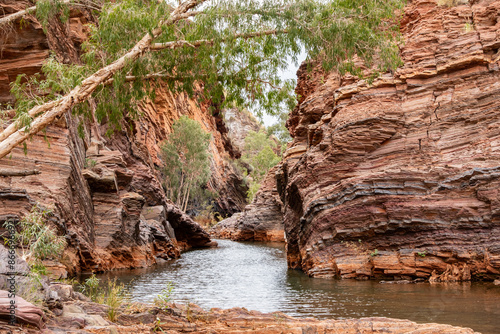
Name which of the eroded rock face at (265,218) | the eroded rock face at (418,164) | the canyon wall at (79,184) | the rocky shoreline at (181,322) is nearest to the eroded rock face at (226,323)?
the rocky shoreline at (181,322)

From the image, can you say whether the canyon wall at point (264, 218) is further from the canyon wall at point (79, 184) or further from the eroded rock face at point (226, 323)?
the eroded rock face at point (226, 323)

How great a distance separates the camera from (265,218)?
124 feet

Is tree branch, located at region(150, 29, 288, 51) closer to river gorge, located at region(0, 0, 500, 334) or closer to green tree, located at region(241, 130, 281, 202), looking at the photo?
river gorge, located at region(0, 0, 500, 334)

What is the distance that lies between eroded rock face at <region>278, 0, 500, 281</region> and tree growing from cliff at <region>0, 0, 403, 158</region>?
2.80 meters

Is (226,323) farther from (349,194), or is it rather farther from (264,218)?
(264,218)

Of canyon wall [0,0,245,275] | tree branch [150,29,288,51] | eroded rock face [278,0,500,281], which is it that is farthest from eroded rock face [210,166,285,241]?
tree branch [150,29,288,51]

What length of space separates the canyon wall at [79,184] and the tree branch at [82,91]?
808mm

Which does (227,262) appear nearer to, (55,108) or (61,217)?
(61,217)

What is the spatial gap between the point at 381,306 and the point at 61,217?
10.8 m

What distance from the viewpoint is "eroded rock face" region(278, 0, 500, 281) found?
12.3 meters

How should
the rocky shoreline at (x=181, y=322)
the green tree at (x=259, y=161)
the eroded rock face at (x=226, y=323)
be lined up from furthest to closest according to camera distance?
1. the green tree at (x=259, y=161)
2. the eroded rock face at (x=226, y=323)
3. the rocky shoreline at (x=181, y=322)

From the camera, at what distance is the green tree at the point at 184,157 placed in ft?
145

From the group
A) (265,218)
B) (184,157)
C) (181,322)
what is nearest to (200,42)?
(181,322)

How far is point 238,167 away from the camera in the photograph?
230ft
